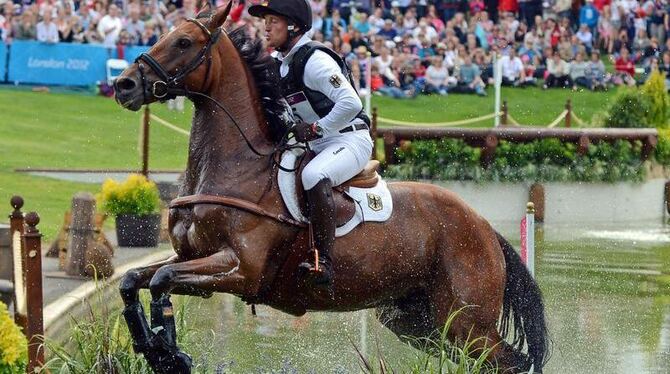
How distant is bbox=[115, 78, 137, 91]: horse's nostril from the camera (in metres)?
7.62

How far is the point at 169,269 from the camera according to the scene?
748 cm

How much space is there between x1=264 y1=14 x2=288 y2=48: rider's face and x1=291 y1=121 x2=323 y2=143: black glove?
1.69 ft

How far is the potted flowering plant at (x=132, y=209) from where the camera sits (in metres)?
15.6

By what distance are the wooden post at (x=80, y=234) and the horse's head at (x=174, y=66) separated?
5.39 m

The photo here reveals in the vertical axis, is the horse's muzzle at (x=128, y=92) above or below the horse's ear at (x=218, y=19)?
below

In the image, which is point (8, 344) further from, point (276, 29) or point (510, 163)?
point (510, 163)

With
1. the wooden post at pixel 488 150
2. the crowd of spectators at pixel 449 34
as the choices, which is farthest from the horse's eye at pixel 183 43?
the crowd of spectators at pixel 449 34

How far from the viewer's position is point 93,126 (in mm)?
26250

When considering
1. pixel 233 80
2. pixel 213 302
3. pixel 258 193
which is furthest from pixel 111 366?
pixel 213 302

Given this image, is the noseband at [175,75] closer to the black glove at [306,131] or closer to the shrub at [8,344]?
the black glove at [306,131]

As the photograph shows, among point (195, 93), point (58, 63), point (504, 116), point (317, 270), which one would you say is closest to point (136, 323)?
point (317, 270)

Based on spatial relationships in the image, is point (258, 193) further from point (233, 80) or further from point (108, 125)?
point (108, 125)

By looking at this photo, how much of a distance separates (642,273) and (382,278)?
24.5 feet

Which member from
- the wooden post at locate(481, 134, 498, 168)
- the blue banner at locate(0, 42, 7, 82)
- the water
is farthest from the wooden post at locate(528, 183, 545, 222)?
the blue banner at locate(0, 42, 7, 82)
